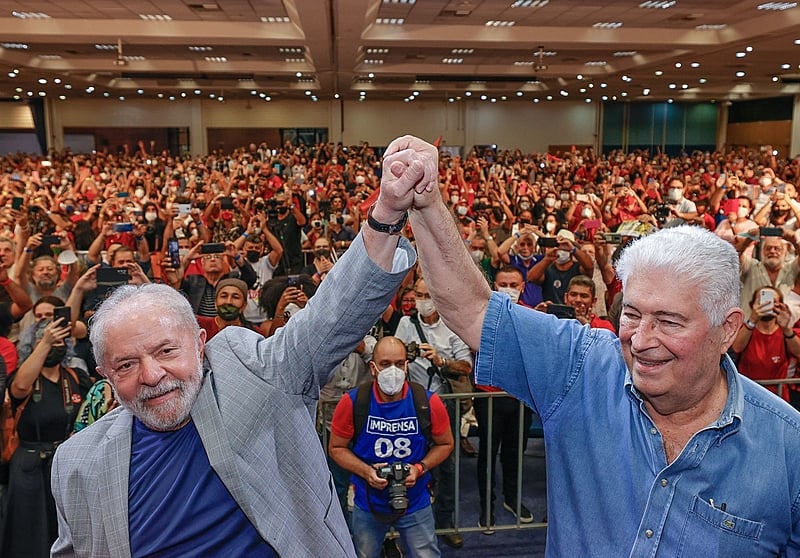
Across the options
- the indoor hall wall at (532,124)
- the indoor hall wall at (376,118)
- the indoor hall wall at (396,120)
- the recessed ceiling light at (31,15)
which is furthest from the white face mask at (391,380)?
the indoor hall wall at (532,124)

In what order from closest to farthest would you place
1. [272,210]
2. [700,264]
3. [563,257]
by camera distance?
[700,264] < [563,257] < [272,210]

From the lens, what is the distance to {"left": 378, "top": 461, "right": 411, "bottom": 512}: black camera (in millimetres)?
3316

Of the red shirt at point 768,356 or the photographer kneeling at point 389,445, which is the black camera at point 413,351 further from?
the red shirt at point 768,356

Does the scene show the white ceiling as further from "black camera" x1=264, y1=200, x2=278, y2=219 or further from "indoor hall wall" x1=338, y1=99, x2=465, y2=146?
"indoor hall wall" x1=338, y1=99, x2=465, y2=146

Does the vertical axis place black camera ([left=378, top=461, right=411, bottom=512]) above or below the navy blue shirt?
below

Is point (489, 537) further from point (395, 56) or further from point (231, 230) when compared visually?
point (395, 56)

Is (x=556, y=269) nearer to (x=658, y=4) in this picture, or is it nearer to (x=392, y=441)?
(x=392, y=441)

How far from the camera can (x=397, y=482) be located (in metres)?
3.37

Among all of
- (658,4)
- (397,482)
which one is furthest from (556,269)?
(658,4)

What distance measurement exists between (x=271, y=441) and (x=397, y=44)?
554 inches

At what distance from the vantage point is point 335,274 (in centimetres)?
150

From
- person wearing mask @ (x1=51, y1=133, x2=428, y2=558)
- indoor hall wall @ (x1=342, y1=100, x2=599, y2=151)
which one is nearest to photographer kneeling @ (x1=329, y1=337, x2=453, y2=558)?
person wearing mask @ (x1=51, y1=133, x2=428, y2=558)

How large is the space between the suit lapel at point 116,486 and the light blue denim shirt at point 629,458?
0.81 m

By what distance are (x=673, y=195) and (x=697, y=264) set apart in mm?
8627
